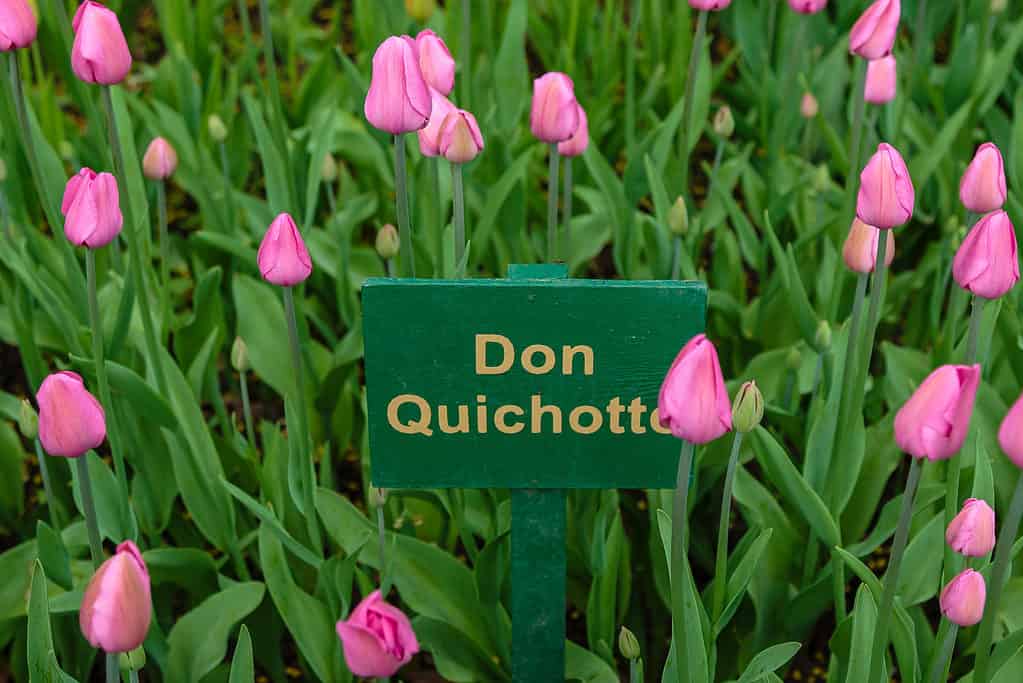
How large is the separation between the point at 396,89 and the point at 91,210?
295mm

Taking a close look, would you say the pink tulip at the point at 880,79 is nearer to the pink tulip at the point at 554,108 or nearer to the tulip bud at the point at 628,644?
the pink tulip at the point at 554,108

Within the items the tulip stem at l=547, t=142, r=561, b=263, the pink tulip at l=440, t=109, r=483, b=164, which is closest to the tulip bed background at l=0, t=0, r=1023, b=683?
the tulip stem at l=547, t=142, r=561, b=263

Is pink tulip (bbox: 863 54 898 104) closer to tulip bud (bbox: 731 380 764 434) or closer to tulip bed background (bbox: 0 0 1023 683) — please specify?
tulip bed background (bbox: 0 0 1023 683)

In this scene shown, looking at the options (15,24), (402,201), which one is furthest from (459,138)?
(15,24)

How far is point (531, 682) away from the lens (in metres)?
1.28

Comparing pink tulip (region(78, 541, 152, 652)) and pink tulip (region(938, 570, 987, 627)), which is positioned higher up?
pink tulip (region(78, 541, 152, 652))

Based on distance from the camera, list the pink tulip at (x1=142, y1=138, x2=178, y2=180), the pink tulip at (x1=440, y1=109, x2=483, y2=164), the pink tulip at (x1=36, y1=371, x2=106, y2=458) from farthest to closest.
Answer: the pink tulip at (x1=142, y1=138, x2=178, y2=180) → the pink tulip at (x1=440, y1=109, x2=483, y2=164) → the pink tulip at (x1=36, y1=371, x2=106, y2=458)

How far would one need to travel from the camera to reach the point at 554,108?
1.24 metres

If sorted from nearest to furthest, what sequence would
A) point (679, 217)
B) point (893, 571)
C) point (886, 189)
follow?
point (893, 571) → point (886, 189) → point (679, 217)

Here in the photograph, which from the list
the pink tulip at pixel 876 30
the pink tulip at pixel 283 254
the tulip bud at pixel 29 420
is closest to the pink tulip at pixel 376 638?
the pink tulip at pixel 283 254

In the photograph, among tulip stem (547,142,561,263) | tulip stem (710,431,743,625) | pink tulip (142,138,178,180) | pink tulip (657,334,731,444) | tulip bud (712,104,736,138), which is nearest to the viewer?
pink tulip (657,334,731,444)

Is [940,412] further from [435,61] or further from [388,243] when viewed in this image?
[388,243]

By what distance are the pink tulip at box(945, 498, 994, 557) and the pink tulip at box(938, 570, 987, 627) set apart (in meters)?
0.03

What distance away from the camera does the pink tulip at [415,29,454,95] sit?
127 centimetres
